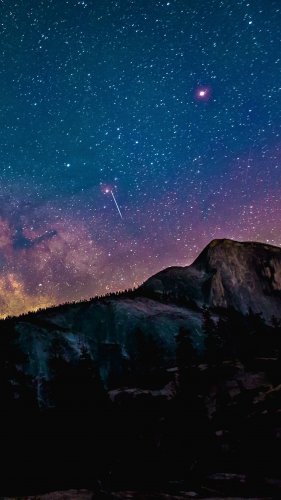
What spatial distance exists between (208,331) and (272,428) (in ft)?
80.7

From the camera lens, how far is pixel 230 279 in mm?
89625

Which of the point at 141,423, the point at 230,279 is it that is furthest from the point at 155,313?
the point at 141,423

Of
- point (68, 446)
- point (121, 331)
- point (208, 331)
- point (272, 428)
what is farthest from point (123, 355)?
point (272, 428)

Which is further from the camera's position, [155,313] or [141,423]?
[155,313]

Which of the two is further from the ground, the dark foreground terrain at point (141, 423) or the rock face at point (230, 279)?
the rock face at point (230, 279)

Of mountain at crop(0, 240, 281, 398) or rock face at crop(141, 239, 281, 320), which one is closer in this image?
mountain at crop(0, 240, 281, 398)

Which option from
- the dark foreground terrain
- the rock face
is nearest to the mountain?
the rock face

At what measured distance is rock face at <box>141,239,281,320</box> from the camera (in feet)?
282

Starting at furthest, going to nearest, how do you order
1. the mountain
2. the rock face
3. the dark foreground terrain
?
the rock face, the mountain, the dark foreground terrain

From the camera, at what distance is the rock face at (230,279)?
85.9 metres

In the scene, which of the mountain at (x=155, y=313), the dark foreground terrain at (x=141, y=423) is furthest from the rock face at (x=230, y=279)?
the dark foreground terrain at (x=141, y=423)

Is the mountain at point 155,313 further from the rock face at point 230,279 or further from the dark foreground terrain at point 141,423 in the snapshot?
the dark foreground terrain at point 141,423

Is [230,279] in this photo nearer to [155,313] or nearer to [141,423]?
[155,313]

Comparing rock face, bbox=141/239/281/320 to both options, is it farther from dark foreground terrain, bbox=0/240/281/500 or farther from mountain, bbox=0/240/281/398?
dark foreground terrain, bbox=0/240/281/500
